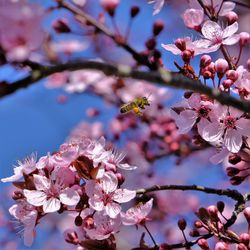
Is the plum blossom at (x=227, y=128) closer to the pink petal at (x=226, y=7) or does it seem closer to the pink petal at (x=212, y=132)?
the pink petal at (x=212, y=132)

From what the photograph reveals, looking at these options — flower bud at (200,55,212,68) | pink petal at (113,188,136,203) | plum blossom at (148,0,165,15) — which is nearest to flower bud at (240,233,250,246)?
pink petal at (113,188,136,203)

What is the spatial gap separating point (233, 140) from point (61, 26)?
45.2 inches

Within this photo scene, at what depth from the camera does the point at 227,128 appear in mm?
2010

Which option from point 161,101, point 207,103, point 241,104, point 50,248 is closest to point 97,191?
point 207,103

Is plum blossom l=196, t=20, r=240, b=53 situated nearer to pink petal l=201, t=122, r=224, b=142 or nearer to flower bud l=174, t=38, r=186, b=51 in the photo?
flower bud l=174, t=38, r=186, b=51

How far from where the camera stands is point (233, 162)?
7.07 feet

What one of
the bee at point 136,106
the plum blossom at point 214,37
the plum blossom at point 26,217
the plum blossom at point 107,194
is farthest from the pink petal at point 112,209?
the plum blossom at point 214,37

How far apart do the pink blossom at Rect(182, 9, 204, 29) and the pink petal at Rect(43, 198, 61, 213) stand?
34.1 inches

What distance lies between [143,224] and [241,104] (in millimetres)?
986

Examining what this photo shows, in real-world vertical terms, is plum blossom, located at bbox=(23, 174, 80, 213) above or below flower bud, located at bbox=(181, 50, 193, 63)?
Answer: below

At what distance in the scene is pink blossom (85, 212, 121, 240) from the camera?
2025mm

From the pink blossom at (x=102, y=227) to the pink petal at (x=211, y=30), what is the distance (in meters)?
0.75

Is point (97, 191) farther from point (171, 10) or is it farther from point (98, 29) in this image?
point (171, 10)

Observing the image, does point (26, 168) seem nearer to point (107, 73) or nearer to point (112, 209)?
point (112, 209)
